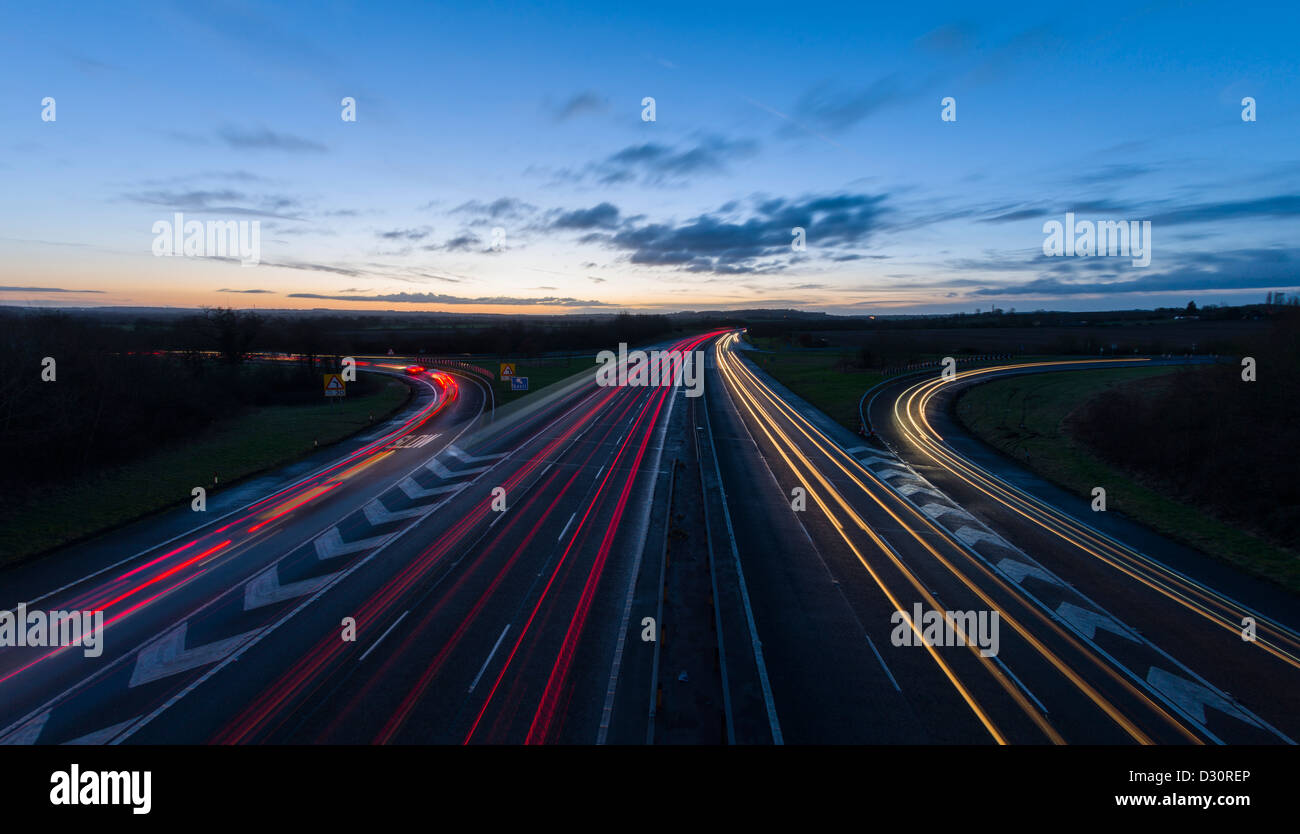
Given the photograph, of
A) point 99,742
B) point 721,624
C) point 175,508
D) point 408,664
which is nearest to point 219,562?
point 175,508

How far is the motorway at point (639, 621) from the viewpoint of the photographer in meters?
11.4

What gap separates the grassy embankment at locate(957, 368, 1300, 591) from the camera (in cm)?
2058

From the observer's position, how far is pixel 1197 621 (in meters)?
15.9

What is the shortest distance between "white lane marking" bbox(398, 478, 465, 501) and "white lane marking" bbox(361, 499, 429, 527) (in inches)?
59.2

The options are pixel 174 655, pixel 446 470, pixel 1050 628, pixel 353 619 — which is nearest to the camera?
pixel 174 655

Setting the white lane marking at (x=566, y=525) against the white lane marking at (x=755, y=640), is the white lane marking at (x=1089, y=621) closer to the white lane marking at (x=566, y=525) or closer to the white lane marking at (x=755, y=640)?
the white lane marking at (x=755, y=640)

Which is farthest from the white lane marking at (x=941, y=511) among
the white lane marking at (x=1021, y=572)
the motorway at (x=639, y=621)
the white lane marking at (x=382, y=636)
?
the white lane marking at (x=382, y=636)

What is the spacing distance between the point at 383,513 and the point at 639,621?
1342 cm

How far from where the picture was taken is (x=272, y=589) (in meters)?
16.5

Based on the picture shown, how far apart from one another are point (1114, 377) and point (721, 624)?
62.4m

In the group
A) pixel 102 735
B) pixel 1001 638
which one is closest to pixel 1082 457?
pixel 1001 638

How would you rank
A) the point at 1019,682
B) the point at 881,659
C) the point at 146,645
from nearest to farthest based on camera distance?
1. the point at 1019,682
2. the point at 146,645
3. the point at 881,659

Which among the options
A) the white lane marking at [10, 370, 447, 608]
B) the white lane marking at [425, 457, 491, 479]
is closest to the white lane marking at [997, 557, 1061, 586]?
the white lane marking at [425, 457, 491, 479]

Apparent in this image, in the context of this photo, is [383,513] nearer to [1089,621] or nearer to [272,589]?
[272,589]
